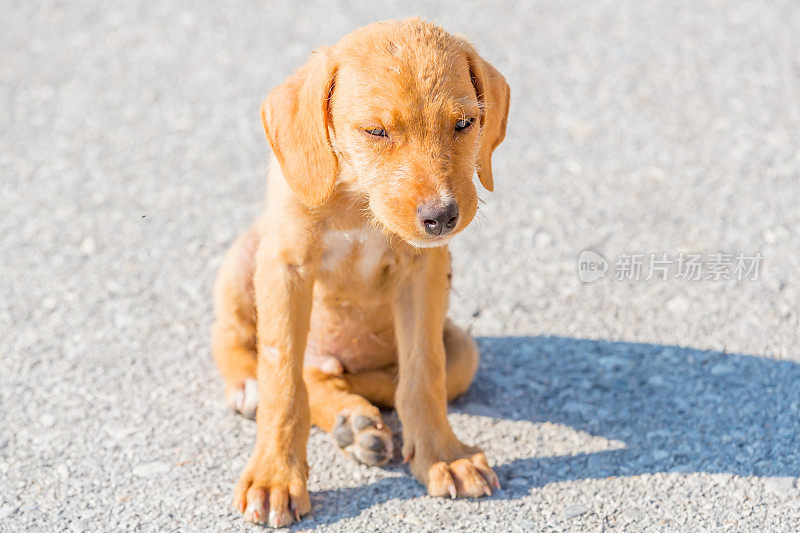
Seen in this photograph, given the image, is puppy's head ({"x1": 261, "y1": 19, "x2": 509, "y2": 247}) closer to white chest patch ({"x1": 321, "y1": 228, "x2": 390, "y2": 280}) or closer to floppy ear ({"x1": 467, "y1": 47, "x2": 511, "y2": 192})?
floppy ear ({"x1": 467, "y1": 47, "x2": 511, "y2": 192})

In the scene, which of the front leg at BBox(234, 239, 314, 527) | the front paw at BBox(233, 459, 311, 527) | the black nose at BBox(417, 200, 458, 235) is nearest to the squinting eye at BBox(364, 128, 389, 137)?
the black nose at BBox(417, 200, 458, 235)

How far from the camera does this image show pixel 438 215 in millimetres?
4004

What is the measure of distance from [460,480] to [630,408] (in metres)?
1.36

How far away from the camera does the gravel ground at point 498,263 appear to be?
16.2 ft

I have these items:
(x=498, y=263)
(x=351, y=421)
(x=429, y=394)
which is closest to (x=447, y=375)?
(x=429, y=394)

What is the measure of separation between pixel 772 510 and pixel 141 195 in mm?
5608

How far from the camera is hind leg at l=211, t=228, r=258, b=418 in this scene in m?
5.45

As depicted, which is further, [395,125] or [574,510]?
[574,510]

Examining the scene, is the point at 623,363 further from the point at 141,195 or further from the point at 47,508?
the point at 141,195

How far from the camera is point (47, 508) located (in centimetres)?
475

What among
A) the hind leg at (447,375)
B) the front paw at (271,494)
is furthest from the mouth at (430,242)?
the hind leg at (447,375)

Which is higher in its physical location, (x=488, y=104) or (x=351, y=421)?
(x=488, y=104)

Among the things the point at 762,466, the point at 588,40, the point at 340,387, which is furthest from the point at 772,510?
the point at 588,40

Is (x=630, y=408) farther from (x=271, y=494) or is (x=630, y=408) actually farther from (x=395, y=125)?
(x=395, y=125)
